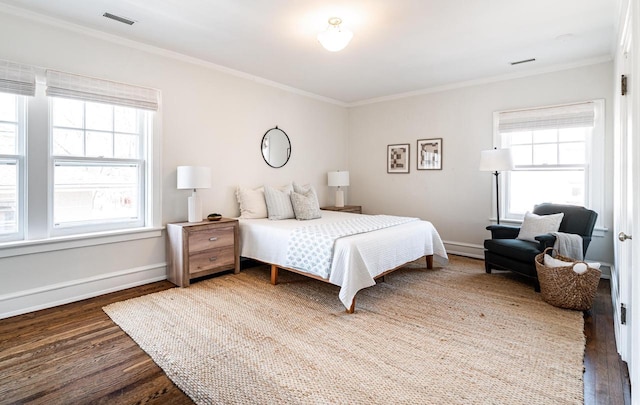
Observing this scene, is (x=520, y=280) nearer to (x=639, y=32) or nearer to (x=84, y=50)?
(x=639, y=32)

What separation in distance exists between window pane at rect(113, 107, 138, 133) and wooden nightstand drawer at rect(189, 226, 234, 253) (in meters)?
1.29

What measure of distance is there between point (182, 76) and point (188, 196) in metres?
1.39

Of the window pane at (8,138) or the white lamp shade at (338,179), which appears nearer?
the window pane at (8,138)

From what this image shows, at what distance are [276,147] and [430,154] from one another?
239 centimetres

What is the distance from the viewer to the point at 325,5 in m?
2.62

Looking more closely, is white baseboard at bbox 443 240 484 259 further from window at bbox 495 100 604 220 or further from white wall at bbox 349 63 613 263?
window at bbox 495 100 604 220

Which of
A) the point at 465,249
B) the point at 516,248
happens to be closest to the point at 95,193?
the point at 516,248

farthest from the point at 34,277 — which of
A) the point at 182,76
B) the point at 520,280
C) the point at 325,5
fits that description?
the point at 520,280

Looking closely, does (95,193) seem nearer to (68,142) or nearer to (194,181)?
(68,142)

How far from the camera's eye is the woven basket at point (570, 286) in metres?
2.76

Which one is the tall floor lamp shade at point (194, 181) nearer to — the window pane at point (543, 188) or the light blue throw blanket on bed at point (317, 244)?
the light blue throw blanket on bed at point (317, 244)

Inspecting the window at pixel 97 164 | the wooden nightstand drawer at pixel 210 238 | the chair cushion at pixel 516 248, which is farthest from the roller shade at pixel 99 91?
the chair cushion at pixel 516 248

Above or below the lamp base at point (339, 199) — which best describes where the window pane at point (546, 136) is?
above

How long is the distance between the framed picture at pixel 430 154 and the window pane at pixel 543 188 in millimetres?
1009
